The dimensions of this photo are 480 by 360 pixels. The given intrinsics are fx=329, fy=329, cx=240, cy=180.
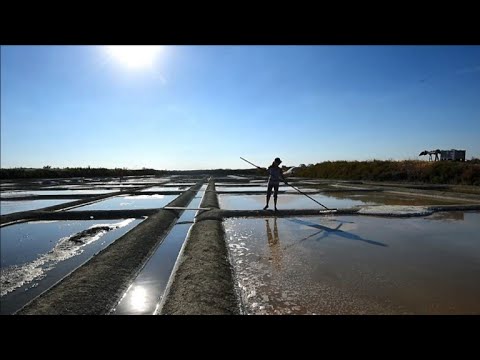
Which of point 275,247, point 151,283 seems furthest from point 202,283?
point 275,247

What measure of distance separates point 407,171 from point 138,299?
32.4m

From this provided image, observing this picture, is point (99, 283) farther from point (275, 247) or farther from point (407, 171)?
point (407, 171)

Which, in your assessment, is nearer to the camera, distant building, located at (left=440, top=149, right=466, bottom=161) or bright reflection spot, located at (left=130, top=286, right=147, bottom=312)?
bright reflection spot, located at (left=130, top=286, right=147, bottom=312)

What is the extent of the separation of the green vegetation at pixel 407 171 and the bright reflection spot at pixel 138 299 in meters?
25.4

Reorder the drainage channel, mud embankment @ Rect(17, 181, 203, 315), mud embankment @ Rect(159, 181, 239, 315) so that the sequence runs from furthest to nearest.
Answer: the drainage channel
mud embankment @ Rect(17, 181, 203, 315)
mud embankment @ Rect(159, 181, 239, 315)

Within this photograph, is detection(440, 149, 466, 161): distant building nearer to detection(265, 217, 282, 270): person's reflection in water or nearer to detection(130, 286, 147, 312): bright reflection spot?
detection(265, 217, 282, 270): person's reflection in water

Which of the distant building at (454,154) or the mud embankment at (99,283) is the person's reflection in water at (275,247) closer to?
the mud embankment at (99,283)

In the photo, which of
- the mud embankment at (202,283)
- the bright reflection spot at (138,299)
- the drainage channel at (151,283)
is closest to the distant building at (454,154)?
the drainage channel at (151,283)

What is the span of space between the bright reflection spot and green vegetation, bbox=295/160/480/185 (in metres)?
25.4

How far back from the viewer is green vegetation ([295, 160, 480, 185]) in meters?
24.8

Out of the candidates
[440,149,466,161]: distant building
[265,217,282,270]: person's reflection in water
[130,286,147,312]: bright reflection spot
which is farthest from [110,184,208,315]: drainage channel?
[440,149,466,161]: distant building
